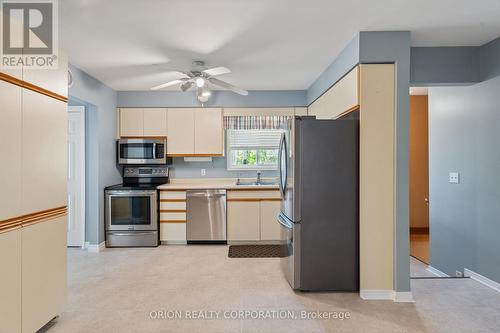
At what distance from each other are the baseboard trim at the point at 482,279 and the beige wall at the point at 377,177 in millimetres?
1151

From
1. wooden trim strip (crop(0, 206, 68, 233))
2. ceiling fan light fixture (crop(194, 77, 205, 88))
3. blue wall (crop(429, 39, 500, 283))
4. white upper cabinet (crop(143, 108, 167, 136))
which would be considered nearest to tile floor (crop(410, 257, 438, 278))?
blue wall (crop(429, 39, 500, 283))

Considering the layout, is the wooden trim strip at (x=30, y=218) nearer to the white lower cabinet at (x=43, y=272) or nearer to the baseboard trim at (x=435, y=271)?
the white lower cabinet at (x=43, y=272)

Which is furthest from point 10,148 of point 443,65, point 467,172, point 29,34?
point 467,172

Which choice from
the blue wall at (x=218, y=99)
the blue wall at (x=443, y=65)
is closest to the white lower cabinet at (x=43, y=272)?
the blue wall at (x=218, y=99)

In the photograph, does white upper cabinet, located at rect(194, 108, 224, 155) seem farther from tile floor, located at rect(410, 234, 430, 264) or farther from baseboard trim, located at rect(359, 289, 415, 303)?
tile floor, located at rect(410, 234, 430, 264)

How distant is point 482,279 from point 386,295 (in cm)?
125

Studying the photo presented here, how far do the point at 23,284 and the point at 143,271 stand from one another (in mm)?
1531

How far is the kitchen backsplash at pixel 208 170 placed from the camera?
4859mm

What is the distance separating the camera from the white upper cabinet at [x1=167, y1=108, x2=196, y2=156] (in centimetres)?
454

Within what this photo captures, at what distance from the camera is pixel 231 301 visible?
253 cm

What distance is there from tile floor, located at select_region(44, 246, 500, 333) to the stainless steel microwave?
1612 mm

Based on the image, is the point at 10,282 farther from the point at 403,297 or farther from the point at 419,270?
the point at 419,270

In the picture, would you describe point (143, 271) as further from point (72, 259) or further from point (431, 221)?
point (431, 221)

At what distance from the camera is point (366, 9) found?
217 centimetres
